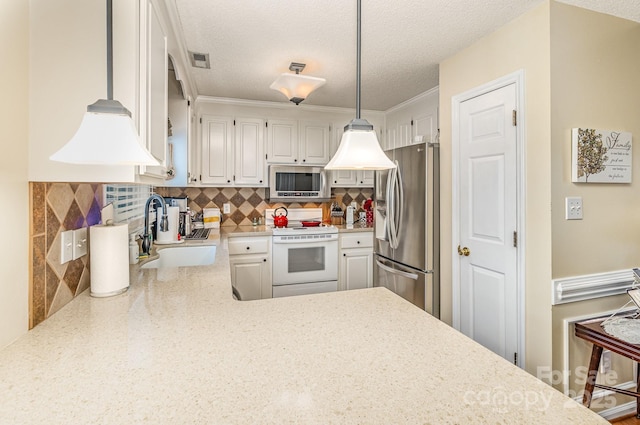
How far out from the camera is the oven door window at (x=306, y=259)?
335 cm

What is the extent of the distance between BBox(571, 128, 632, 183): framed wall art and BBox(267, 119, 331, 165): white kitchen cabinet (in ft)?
8.13

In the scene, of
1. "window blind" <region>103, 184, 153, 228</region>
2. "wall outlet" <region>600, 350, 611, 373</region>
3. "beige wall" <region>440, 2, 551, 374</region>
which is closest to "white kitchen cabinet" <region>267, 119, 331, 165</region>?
"window blind" <region>103, 184, 153, 228</region>

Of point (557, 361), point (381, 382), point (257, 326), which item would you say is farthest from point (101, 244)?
point (557, 361)

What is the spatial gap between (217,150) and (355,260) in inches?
75.7

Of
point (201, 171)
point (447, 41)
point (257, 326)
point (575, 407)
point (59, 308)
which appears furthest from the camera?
point (201, 171)

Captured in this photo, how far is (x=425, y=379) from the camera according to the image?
0.71m

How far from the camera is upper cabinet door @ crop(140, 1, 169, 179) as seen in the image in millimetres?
1089

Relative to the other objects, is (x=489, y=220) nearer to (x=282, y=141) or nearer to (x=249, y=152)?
(x=282, y=141)

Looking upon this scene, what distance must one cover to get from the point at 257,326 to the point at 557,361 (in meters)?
1.73

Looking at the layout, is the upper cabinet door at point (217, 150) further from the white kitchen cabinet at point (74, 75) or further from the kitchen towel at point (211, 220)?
the white kitchen cabinet at point (74, 75)

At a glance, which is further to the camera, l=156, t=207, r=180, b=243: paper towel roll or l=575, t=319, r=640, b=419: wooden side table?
l=156, t=207, r=180, b=243: paper towel roll

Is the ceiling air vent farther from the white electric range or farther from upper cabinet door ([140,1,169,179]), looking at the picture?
the white electric range

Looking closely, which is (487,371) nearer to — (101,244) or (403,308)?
(403,308)

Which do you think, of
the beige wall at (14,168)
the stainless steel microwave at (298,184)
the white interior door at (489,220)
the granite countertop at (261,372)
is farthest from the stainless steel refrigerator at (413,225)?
the beige wall at (14,168)
